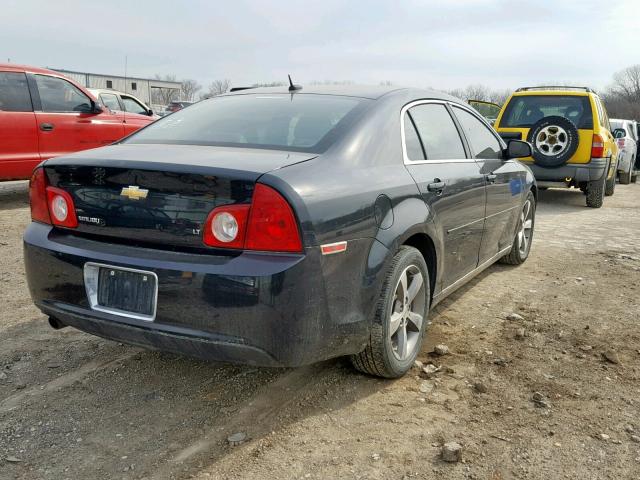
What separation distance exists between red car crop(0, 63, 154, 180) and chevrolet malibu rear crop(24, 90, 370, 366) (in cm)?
531

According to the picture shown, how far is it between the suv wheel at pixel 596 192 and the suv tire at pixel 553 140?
2.80ft

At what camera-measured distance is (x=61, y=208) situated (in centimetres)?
280

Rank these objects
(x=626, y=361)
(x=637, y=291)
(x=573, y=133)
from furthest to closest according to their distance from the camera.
→ (x=573, y=133) < (x=637, y=291) < (x=626, y=361)

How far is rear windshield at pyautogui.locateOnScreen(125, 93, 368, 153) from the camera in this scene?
116 inches

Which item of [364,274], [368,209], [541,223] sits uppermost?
[368,209]

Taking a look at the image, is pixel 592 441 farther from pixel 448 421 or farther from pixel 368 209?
pixel 368 209

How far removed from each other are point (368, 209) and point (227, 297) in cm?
78

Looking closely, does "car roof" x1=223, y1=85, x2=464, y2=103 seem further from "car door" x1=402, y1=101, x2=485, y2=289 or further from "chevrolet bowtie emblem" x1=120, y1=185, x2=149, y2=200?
"chevrolet bowtie emblem" x1=120, y1=185, x2=149, y2=200

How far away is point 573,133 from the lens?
341 inches

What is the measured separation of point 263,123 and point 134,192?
899 mm

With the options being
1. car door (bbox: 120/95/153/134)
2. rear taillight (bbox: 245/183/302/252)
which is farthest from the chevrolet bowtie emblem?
car door (bbox: 120/95/153/134)

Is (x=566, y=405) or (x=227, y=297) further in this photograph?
(x=566, y=405)

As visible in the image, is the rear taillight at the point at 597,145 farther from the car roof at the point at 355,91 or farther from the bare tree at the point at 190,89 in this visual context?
the bare tree at the point at 190,89

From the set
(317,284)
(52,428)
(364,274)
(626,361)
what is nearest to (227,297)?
(317,284)
